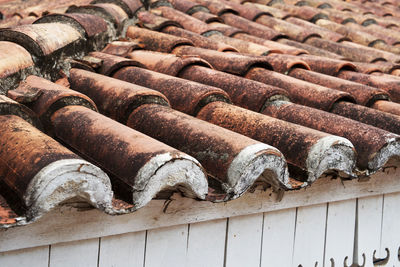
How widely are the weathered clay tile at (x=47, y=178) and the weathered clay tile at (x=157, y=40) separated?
2135 mm

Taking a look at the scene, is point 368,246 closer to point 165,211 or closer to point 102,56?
point 165,211

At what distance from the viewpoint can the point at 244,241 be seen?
256cm

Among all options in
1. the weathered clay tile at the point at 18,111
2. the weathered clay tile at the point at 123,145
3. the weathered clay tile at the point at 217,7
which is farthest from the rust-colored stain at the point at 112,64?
the weathered clay tile at the point at 217,7

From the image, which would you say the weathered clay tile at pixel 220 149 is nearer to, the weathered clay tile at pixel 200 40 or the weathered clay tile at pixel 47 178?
the weathered clay tile at pixel 47 178

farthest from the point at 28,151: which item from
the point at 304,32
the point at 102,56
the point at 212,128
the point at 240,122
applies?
the point at 304,32

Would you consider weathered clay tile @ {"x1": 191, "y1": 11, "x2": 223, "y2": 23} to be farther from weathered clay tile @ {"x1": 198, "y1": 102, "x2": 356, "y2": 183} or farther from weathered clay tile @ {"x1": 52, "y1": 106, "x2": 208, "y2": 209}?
weathered clay tile @ {"x1": 52, "y1": 106, "x2": 208, "y2": 209}

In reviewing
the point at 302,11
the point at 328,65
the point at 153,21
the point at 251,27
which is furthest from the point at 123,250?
the point at 302,11

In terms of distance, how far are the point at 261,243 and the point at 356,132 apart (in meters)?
0.71

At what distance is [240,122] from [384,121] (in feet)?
2.75

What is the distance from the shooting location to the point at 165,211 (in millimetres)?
2229

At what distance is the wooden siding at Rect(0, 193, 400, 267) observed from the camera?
6.90 feet

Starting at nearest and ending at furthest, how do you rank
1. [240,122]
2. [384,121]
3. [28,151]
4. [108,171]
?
[28,151] → [108,171] → [240,122] → [384,121]

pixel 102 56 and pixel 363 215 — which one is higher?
pixel 102 56

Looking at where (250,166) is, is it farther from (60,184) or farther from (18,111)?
(18,111)
